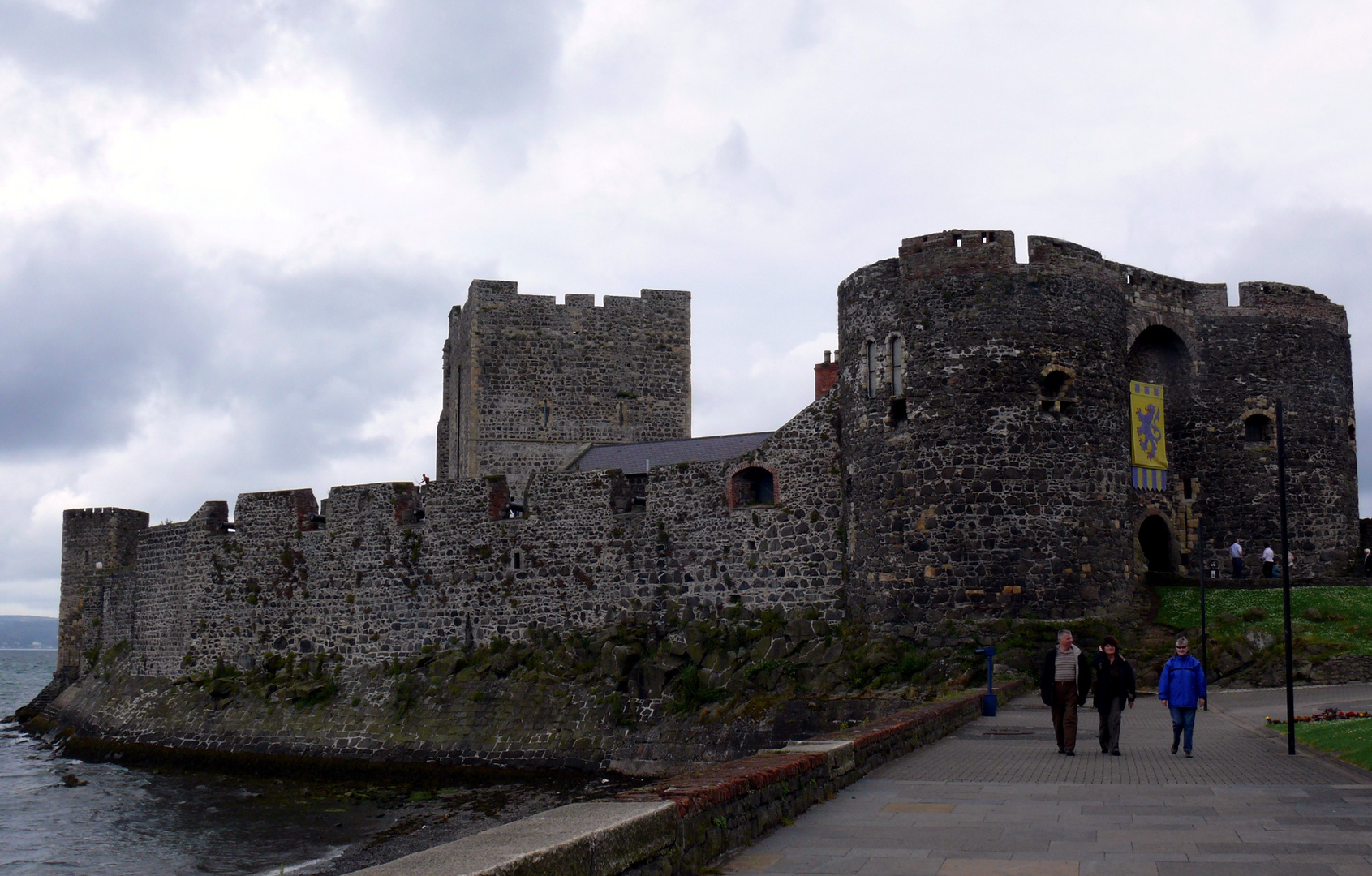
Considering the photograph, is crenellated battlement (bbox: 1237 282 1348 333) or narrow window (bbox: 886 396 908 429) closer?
narrow window (bbox: 886 396 908 429)

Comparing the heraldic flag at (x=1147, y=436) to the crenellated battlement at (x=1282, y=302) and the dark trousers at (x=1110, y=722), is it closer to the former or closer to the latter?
the crenellated battlement at (x=1282, y=302)

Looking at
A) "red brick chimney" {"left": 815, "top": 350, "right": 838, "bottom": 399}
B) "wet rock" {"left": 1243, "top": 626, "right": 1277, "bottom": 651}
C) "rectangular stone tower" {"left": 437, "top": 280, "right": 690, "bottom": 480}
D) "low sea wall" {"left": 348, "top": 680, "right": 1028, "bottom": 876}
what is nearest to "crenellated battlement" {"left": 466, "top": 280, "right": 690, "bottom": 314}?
"rectangular stone tower" {"left": 437, "top": 280, "right": 690, "bottom": 480}

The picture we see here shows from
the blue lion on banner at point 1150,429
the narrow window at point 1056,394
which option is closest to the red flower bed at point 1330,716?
Answer: the narrow window at point 1056,394

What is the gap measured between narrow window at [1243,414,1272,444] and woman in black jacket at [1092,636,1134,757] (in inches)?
572

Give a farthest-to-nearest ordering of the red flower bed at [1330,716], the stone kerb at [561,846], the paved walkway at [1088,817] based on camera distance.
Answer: the red flower bed at [1330,716]
the paved walkway at [1088,817]
the stone kerb at [561,846]

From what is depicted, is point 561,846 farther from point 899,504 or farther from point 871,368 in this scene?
point 871,368

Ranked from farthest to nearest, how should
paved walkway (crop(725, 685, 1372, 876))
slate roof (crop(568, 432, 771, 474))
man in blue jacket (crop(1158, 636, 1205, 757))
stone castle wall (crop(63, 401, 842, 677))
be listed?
slate roof (crop(568, 432, 771, 474)) → stone castle wall (crop(63, 401, 842, 677)) → man in blue jacket (crop(1158, 636, 1205, 757)) → paved walkway (crop(725, 685, 1372, 876))

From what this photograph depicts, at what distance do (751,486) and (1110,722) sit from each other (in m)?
12.8

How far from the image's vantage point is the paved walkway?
7.70 metres

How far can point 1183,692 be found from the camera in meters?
13.2

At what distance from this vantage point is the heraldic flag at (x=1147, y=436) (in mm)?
24562

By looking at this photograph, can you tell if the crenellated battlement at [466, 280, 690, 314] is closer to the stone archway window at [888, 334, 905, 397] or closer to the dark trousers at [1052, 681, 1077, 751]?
the stone archway window at [888, 334, 905, 397]

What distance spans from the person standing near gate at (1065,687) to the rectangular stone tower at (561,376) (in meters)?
26.6

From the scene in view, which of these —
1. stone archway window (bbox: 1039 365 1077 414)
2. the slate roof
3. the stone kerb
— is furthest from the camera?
the slate roof
